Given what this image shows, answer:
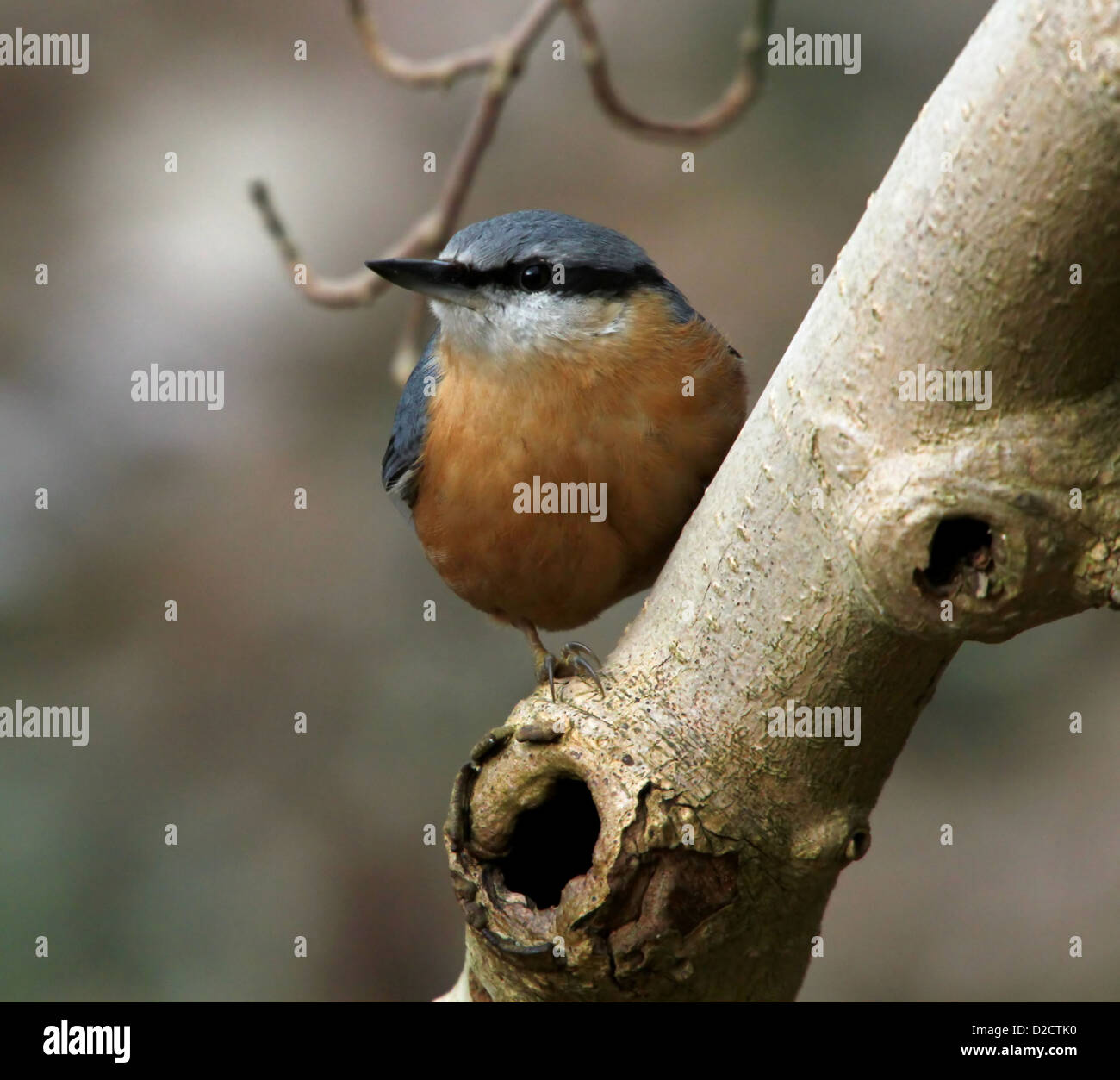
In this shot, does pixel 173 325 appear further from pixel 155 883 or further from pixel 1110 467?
pixel 1110 467

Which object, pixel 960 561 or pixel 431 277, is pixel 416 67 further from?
pixel 960 561

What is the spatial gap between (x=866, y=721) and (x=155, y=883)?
304 centimetres

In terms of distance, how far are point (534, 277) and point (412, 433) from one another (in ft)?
1.70

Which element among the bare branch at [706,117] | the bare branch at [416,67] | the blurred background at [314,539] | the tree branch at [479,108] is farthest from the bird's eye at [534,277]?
the blurred background at [314,539]

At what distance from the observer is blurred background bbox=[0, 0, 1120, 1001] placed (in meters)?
4.67

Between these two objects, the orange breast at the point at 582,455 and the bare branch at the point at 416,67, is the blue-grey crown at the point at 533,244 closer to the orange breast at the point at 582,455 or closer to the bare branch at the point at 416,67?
the orange breast at the point at 582,455

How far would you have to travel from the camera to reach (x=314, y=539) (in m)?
5.55

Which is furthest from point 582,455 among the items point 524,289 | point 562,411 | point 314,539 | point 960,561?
point 314,539

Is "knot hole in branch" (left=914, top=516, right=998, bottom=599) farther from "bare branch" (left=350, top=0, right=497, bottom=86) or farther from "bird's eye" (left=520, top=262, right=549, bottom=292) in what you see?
"bare branch" (left=350, top=0, right=497, bottom=86)

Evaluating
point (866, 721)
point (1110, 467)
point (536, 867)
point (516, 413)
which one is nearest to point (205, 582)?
point (516, 413)

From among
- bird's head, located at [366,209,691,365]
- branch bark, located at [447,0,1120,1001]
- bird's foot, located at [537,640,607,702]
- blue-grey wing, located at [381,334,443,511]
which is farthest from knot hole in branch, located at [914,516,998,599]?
blue-grey wing, located at [381,334,443,511]

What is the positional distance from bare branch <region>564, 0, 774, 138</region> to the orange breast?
806 mm

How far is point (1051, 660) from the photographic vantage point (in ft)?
15.5

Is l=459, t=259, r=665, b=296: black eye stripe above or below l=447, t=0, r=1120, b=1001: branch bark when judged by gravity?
above
